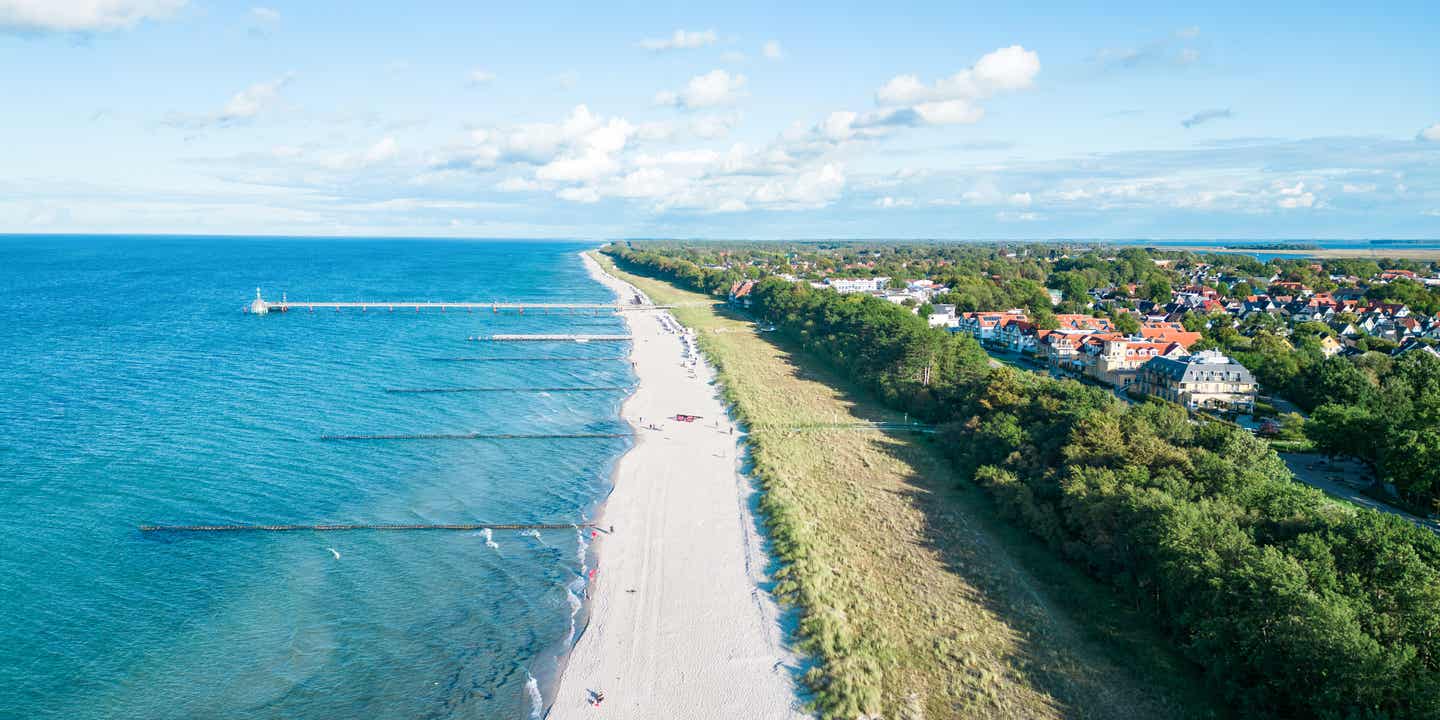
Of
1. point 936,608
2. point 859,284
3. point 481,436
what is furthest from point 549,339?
point 859,284

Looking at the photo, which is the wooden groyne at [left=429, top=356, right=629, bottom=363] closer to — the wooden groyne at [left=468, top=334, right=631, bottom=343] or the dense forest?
the wooden groyne at [left=468, top=334, right=631, bottom=343]

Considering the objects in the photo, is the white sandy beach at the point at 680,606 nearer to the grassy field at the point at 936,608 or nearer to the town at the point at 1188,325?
the grassy field at the point at 936,608

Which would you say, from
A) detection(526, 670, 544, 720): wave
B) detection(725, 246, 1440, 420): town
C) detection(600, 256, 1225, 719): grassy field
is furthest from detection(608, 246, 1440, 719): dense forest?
detection(526, 670, 544, 720): wave

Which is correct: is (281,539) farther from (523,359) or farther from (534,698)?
(523,359)

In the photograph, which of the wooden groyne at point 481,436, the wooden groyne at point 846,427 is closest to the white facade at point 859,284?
the wooden groyne at point 846,427

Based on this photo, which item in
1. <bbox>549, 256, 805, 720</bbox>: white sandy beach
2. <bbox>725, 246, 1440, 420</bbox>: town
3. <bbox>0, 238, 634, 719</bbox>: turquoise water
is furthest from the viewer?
→ <bbox>725, 246, 1440, 420</bbox>: town

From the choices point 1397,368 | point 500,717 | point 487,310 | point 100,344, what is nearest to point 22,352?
point 100,344
